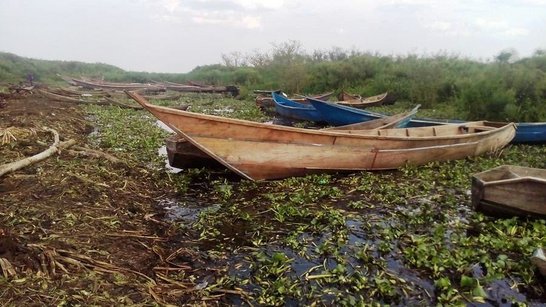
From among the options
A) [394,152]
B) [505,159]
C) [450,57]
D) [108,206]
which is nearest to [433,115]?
[505,159]

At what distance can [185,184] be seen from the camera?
6.87 meters

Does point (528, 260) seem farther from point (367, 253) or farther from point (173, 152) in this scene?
point (173, 152)

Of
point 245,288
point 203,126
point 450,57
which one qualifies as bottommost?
point 245,288

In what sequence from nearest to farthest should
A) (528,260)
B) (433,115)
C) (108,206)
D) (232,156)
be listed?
(528,260) < (108,206) < (232,156) < (433,115)

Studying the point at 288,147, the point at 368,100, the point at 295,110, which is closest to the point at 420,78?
the point at 368,100

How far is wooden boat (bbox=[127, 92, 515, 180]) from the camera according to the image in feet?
20.1

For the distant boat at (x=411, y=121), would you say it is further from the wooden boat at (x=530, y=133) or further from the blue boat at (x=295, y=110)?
the blue boat at (x=295, y=110)

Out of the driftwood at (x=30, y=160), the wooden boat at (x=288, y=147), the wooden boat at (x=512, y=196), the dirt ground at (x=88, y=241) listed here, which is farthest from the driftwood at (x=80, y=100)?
the wooden boat at (x=512, y=196)

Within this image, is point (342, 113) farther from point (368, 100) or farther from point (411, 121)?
point (368, 100)

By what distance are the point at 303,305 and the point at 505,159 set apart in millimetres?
7521

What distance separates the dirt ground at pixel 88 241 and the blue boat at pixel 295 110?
8227 mm

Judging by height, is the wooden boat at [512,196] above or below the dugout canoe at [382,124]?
below

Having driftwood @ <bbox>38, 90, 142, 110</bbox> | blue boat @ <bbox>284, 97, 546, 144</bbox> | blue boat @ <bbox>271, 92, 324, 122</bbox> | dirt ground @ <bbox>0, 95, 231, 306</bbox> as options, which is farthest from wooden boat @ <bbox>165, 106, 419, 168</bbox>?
driftwood @ <bbox>38, 90, 142, 110</bbox>

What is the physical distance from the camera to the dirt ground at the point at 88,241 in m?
3.26
